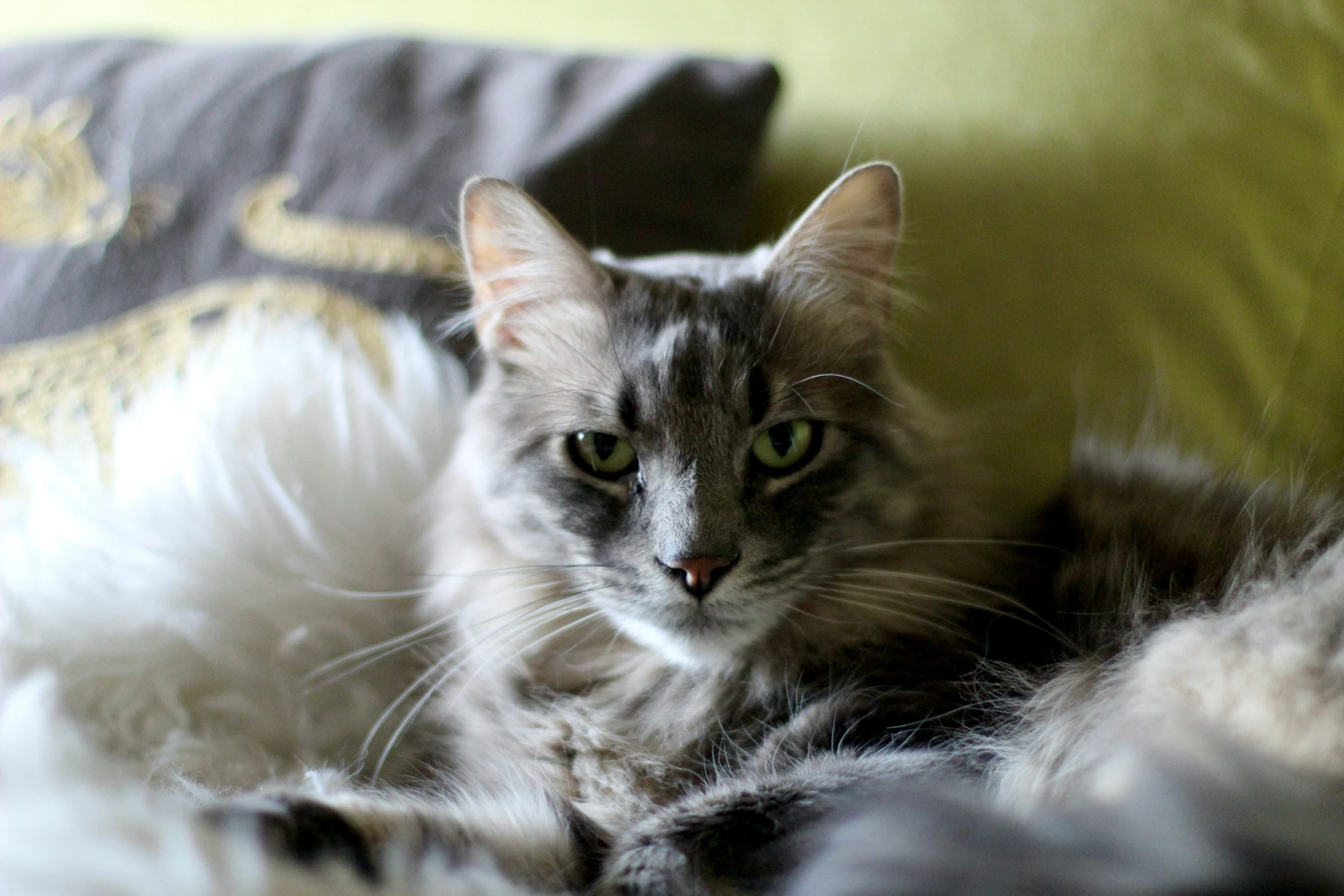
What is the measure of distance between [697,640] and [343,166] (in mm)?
830

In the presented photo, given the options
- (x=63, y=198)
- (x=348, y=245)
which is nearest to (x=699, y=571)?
(x=348, y=245)

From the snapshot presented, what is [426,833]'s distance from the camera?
2.63 feet

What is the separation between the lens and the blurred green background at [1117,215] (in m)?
1.11

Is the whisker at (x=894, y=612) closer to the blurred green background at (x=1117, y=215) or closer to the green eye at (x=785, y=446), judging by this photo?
the green eye at (x=785, y=446)

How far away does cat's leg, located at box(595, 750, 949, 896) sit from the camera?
759 millimetres

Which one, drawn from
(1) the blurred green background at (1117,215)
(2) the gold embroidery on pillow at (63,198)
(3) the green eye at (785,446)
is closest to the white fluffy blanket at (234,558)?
(2) the gold embroidery on pillow at (63,198)

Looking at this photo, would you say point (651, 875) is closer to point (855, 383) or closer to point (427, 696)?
point (427, 696)

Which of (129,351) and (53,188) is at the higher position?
(53,188)

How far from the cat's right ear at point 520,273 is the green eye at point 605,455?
0.44 ft

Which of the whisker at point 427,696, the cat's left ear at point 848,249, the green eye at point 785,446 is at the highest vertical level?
the cat's left ear at point 848,249

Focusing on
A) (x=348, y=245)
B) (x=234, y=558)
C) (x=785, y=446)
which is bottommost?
(x=234, y=558)

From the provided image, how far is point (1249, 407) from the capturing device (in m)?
1.16

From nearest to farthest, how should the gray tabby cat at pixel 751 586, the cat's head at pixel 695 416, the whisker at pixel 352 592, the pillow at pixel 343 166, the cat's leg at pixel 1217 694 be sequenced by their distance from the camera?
the cat's leg at pixel 1217 694 < the gray tabby cat at pixel 751 586 < the cat's head at pixel 695 416 < the whisker at pixel 352 592 < the pillow at pixel 343 166

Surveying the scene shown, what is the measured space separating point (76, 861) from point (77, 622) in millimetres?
472
